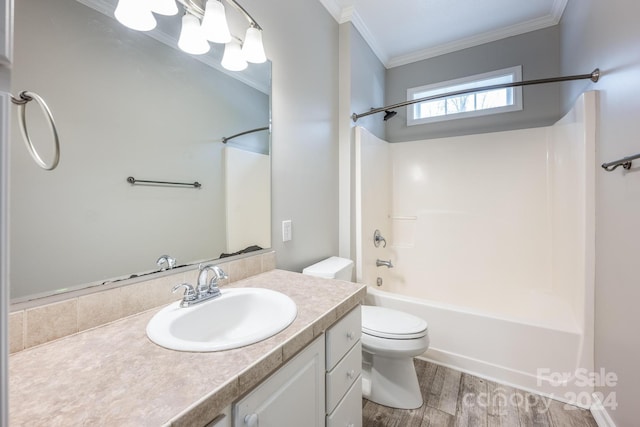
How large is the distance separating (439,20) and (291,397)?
9.29 feet

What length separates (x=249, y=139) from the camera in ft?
4.46

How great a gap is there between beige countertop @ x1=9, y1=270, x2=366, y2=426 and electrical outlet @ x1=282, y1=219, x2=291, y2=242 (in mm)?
789

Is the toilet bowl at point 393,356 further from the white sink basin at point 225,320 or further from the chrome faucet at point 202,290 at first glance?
the chrome faucet at point 202,290

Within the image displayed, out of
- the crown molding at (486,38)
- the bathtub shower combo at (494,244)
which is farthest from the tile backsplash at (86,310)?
the crown molding at (486,38)

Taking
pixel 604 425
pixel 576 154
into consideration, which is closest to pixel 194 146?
pixel 576 154

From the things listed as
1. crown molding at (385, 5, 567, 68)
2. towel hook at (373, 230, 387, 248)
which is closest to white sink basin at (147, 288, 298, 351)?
towel hook at (373, 230, 387, 248)

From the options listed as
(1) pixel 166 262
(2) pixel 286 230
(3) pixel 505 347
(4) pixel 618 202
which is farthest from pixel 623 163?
(1) pixel 166 262

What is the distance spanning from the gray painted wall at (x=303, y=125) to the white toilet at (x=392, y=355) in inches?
12.1

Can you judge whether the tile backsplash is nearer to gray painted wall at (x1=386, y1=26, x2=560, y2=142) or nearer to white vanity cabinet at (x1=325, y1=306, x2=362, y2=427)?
white vanity cabinet at (x1=325, y1=306, x2=362, y2=427)

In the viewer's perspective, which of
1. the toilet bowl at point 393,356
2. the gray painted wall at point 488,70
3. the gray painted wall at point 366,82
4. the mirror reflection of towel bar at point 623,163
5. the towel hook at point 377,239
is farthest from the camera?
the towel hook at point 377,239

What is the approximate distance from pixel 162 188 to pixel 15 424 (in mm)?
732

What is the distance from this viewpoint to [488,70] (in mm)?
2529

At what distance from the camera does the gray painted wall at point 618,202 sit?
1110 millimetres

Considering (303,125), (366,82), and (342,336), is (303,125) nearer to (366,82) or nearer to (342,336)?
(366,82)
